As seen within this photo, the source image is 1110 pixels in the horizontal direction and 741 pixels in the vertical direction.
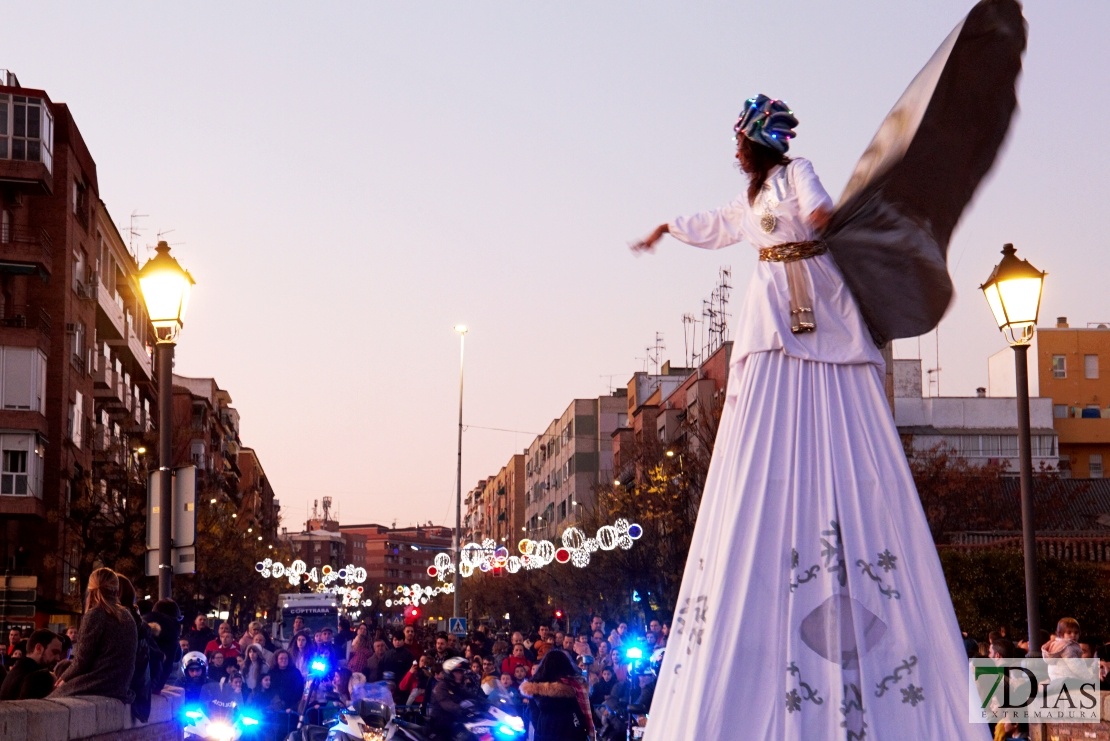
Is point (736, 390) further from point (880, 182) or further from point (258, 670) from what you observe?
point (258, 670)

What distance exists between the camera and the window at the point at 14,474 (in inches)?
2060

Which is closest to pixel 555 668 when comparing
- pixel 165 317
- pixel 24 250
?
pixel 165 317

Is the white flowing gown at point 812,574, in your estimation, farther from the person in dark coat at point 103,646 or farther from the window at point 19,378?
the window at point 19,378

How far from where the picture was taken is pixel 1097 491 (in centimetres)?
6481

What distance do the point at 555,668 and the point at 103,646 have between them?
5.47 m

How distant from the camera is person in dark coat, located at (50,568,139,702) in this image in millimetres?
10281

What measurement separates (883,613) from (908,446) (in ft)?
156

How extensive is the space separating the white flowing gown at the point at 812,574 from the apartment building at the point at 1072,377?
3453 inches

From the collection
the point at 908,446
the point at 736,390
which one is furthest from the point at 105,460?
the point at 736,390

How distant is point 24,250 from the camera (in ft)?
176

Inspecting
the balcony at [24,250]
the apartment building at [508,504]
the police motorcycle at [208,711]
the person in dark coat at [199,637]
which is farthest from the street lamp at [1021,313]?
the apartment building at [508,504]

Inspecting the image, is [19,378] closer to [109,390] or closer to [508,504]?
[109,390]

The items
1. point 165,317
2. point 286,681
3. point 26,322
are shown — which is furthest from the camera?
point 26,322

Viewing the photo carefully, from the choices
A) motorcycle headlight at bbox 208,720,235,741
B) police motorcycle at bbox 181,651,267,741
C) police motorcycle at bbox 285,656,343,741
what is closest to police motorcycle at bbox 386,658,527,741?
police motorcycle at bbox 285,656,343,741
